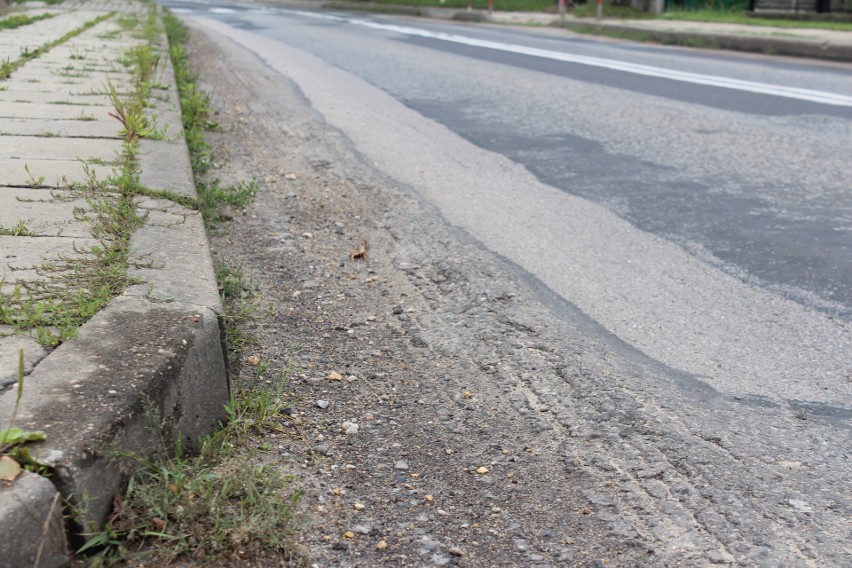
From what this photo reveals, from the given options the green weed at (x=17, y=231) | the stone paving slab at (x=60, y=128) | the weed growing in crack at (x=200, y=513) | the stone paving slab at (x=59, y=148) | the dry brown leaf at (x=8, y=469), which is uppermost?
the stone paving slab at (x=60, y=128)

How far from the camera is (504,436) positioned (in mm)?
2582

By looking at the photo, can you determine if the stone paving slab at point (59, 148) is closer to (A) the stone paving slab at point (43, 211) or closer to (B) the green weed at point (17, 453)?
(A) the stone paving slab at point (43, 211)

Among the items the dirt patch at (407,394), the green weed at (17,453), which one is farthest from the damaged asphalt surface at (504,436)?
the green weed at (17,453)

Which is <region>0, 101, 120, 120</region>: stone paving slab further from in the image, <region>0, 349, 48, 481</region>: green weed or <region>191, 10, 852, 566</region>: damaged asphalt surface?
<region>0, 349, 48, 481</region>: green weed

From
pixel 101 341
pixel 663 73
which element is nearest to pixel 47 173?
pixel 101 341

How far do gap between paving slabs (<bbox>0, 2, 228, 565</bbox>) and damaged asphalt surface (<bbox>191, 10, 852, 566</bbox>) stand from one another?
361mm

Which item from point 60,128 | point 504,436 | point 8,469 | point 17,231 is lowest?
point 504,436

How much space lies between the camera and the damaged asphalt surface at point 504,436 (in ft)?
6.91

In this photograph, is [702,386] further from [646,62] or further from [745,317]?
[646,62]

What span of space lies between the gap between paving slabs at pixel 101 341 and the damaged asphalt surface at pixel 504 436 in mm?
361

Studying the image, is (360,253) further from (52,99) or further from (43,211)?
(52,99)

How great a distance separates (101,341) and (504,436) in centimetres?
115

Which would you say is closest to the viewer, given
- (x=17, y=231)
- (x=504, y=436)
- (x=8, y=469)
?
A: (x=8, y=469)

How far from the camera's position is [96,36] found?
10109 millimetres
